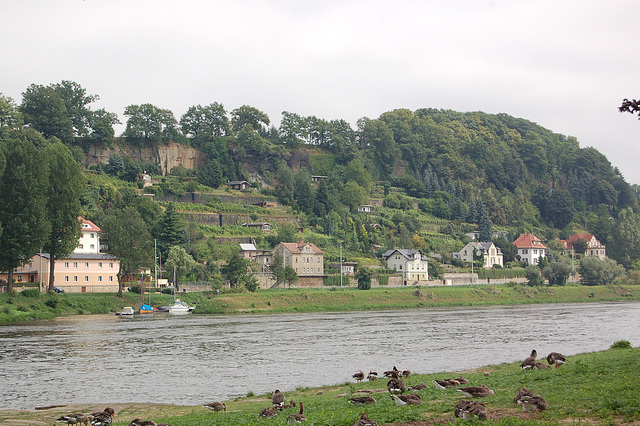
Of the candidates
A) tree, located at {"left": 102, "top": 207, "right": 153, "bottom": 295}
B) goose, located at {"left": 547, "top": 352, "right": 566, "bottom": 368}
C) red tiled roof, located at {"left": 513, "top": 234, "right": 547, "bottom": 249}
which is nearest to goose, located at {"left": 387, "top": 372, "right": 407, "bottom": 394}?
goose, located at {"left": 547, "top": 352, "right": 566, "bottom": 368}

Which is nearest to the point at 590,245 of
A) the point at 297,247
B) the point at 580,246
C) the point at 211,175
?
the point at 580,246

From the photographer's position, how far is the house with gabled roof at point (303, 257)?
86750 mm

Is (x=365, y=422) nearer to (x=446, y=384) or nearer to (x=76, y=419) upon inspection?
(x=446, y=384)

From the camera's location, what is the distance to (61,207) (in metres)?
61.4

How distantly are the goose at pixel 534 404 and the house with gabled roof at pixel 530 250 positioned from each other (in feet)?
348

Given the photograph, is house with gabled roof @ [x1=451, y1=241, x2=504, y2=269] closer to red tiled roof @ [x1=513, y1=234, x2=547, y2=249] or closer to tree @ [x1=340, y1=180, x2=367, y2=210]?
red tiled roof @ [x1=513, y1=234, x2=547, y2=249]

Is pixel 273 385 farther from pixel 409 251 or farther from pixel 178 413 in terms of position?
pixel 409 251

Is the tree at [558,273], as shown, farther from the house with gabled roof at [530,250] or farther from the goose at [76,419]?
the goose at [76,419]

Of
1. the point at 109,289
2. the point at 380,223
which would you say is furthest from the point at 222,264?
the point at 380,223

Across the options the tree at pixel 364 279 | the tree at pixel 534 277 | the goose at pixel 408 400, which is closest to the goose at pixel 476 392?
the goose at pixel 408 400

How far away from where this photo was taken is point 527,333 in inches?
1764

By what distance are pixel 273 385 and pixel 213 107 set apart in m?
110

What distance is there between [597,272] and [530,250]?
2060 cm

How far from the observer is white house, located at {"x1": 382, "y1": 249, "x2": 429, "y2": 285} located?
311 ft
